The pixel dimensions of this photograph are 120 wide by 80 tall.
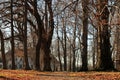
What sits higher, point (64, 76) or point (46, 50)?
point (46, 50)

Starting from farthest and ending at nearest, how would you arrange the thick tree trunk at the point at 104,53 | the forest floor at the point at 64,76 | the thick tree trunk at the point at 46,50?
the thick tree trunk at the point at 46,50 → the thick tree trunk at the point at 104,53 → the forest floor at the point at 64,76

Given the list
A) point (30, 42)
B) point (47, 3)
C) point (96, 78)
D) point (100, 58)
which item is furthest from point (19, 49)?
point (96, 78)

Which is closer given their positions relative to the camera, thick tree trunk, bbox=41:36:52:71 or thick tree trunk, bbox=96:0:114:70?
thick tree trunk, bbox=96:0:114:70

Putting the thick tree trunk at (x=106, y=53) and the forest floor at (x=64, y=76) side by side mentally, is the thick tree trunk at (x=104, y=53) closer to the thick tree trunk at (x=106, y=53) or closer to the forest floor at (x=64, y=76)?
the thick tree trunk at (x=106, y=53)

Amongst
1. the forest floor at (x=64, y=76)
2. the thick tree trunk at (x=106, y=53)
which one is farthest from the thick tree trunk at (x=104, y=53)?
the forest floor at (x=64, y=76)

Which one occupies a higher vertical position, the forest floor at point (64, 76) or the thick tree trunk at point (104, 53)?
the thick tree trunk at point (104, 53)

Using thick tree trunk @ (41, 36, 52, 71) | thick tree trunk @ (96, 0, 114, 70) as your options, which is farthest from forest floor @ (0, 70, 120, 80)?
thick tree trunk @ (41, 36, 52, 71)

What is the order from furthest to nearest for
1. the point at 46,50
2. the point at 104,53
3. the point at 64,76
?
the point at 46,50 → the point at 104,53 → the point at 64,76

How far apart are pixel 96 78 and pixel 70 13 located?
34.5 ft

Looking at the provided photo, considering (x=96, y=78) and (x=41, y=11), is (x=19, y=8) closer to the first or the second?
(x=41, y=11)

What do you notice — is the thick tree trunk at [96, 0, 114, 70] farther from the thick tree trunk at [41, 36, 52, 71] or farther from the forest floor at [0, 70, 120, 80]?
the thick tree trunk at [41, 36, 52, 71]

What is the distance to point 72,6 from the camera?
107 feet

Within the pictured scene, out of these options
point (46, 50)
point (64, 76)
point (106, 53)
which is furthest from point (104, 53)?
point (46, 50)

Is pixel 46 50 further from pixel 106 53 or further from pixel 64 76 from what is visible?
pixel 64 76
